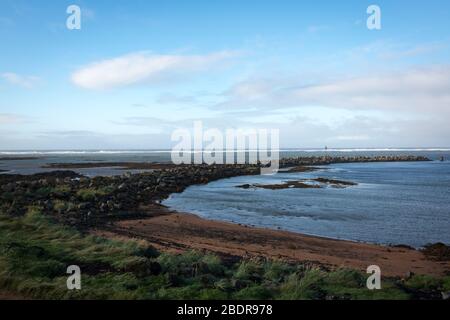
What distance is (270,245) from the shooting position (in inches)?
530

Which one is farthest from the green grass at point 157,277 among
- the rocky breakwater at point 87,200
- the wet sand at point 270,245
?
the rocky breakwater at point 87,200

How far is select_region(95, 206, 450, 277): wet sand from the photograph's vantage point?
11.5m

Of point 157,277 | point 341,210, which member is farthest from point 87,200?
point 157,277

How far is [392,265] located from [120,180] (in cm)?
2584

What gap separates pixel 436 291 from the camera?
26.8 ft

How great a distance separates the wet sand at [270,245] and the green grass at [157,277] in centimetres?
194

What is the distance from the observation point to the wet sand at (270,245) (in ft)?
37.6

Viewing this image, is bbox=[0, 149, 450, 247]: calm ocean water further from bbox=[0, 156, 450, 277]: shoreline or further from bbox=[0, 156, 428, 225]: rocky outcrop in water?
bbox=[0, 156, 428, 225]: rocky outcrop in water

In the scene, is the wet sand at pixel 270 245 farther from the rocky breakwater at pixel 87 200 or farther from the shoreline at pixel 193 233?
the rocky breakwater at pixel 87 200

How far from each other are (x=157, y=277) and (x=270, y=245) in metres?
6.14

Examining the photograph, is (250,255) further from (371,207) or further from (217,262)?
(371,207)

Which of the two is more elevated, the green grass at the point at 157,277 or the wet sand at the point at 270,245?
the green grass at the point at 157,277

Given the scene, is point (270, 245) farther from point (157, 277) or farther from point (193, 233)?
point (157, 277)

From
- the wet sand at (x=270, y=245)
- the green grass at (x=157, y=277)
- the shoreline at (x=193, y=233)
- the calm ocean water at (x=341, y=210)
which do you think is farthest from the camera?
the calm ocean water at (x=341, y=210)
